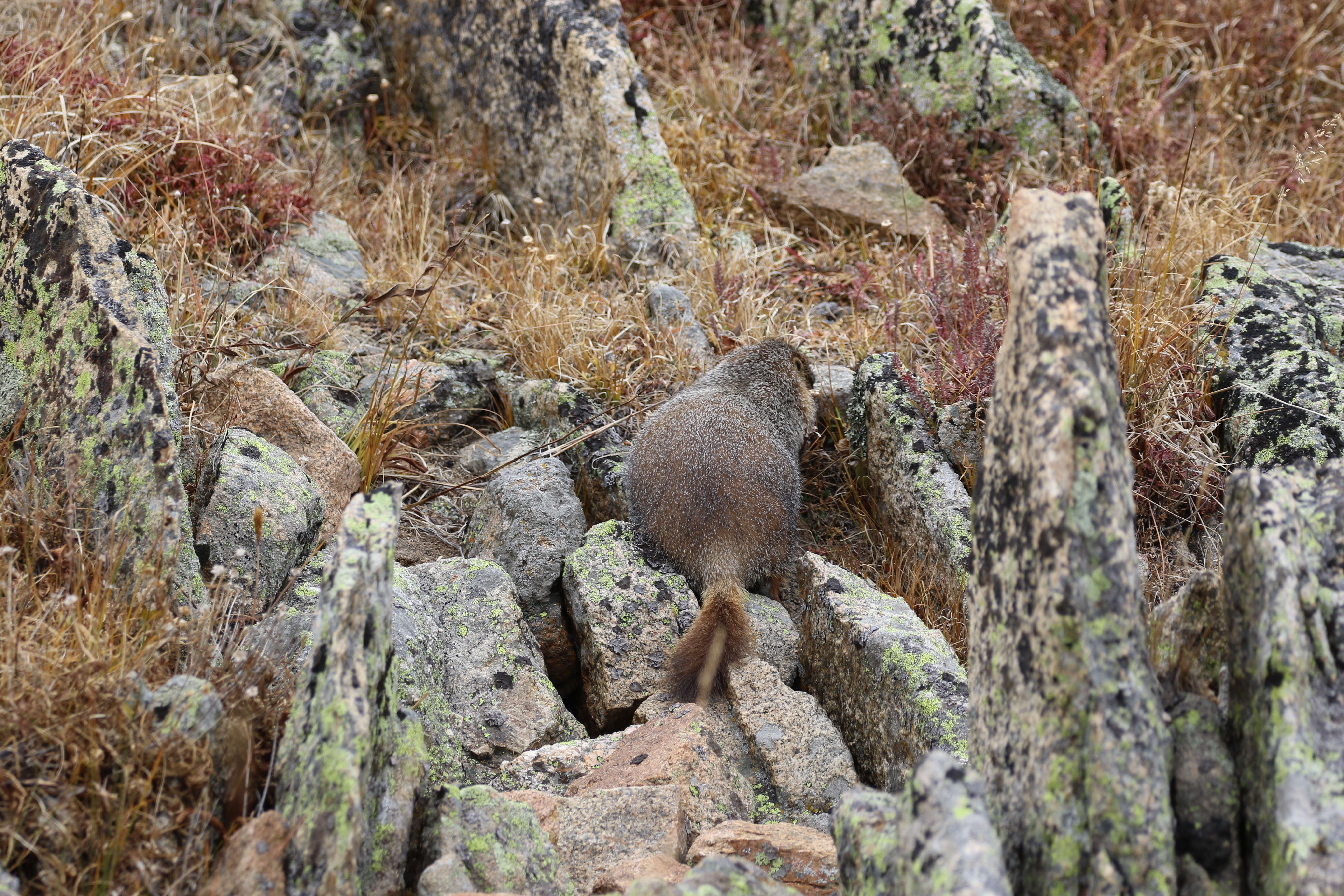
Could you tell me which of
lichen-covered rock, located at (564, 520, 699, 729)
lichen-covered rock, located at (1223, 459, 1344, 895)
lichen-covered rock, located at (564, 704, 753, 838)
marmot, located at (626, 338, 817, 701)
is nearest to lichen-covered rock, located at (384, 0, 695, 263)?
marmot, located at (626, 338, 817, 701)

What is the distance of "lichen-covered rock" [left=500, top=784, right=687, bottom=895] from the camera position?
2611mm

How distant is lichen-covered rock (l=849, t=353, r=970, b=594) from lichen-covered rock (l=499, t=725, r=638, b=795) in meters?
1.59

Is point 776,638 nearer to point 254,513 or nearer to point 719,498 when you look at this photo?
point 719,498

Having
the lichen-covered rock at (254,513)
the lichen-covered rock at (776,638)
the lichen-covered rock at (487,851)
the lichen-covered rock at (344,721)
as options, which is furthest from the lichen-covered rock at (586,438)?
the lichen-covered rock at (344,721)

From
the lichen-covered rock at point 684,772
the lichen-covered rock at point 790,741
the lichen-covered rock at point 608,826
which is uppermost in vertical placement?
the lichen-covered rock at point 608,826

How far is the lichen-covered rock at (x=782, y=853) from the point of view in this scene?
8.41ft

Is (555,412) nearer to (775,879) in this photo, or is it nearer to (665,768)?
(665,768)

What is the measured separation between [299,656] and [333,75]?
15.9ft

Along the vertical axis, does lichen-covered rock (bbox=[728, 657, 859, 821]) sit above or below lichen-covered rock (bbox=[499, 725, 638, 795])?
below

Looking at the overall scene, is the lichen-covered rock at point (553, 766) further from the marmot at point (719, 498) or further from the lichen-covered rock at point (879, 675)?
the lichen-covered rock at point (879, 675)

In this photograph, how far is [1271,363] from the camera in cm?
422

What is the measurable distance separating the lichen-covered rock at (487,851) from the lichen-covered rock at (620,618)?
1.03 metres

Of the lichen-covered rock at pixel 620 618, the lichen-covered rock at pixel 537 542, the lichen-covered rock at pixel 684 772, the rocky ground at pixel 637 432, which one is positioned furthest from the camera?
the lichen-covered rock at pixel 537 542

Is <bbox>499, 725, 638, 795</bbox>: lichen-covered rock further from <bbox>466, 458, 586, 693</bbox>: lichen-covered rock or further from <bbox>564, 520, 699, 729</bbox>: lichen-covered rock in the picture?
<bbox>466, 458, 586, 693</bbox>: lichen-covered rock
